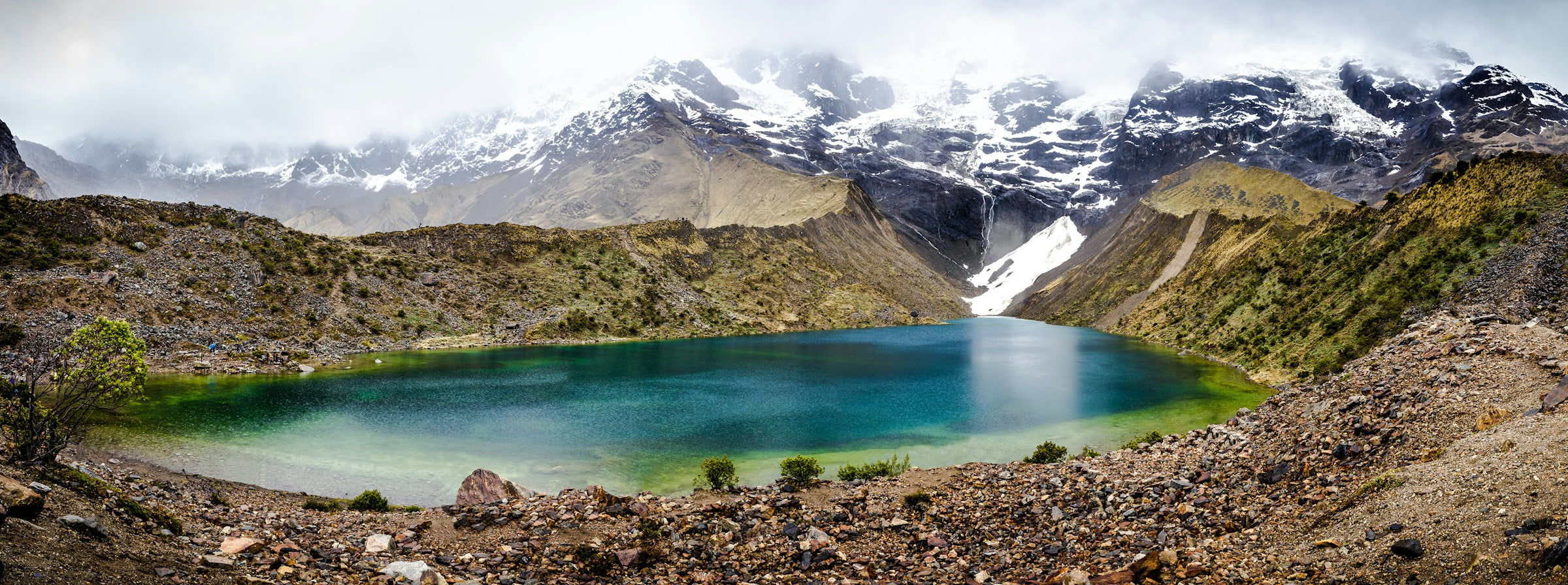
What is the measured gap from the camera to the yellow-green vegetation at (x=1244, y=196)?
125 meters

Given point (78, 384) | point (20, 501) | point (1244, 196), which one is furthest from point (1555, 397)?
point (1244, 196)

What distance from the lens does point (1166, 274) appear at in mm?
126875

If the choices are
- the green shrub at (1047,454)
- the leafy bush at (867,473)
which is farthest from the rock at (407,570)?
the green shrub at (1047,454)

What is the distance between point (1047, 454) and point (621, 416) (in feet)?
81.7

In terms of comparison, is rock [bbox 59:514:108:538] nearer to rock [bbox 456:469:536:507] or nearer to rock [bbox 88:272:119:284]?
rock [bbox 456:469:536:507]

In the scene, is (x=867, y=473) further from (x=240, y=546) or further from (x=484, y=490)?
(x=240, y=546)

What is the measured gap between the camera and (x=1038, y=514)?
57.1 feet

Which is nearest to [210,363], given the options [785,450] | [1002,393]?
[785,450]

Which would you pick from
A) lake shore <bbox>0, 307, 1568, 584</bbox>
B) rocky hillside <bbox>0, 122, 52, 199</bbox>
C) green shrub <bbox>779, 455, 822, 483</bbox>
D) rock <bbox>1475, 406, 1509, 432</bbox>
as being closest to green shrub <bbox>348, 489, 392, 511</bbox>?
lake shore <bbox>0, 307, 1568, 584</bbox>

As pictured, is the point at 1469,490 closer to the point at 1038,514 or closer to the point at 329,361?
the point at 1038,514

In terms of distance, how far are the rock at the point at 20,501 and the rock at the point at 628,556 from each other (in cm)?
931

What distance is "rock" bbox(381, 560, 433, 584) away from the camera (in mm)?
13086

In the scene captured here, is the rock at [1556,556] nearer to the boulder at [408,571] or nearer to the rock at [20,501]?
the boulder at [408,571]

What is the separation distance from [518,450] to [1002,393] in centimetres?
3499
